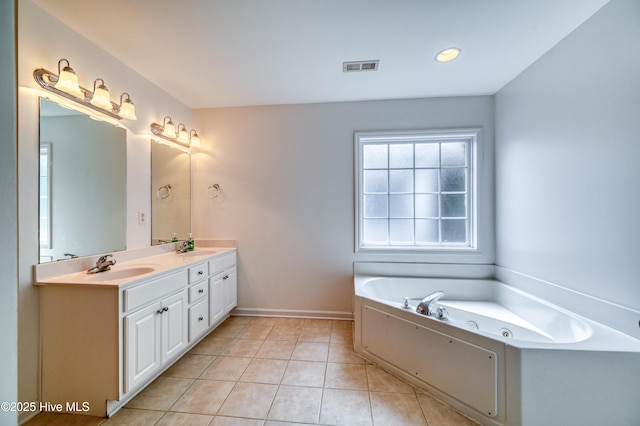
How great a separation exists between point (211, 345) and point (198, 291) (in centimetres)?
55

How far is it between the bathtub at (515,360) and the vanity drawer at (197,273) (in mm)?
1404

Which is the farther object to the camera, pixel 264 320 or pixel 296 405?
pixel 264 320

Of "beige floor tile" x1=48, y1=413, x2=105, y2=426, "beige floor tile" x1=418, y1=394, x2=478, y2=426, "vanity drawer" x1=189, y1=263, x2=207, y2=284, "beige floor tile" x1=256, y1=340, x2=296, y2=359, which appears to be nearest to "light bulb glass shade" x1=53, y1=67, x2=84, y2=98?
"vanity drawer" x1=189, y1=263, x2=207, y2=284

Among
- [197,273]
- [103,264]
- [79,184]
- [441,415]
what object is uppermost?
[79,184]

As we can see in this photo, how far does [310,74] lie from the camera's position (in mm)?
2225

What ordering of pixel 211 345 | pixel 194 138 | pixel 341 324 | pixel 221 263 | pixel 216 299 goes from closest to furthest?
1. pixel 211 345
2. pixel 216 299
3. pixel 221 263
4. pixel 341 324
5. pixel 194 138

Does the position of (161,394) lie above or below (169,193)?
below

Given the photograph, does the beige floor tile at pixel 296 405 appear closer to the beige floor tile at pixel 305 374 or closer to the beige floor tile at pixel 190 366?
the beige floor tile at pixel 305 374

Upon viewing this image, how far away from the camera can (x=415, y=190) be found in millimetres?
2834

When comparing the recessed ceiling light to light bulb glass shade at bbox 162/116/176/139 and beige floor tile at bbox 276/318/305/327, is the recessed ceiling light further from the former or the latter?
beige floor tile at bbox 276/318/305/327

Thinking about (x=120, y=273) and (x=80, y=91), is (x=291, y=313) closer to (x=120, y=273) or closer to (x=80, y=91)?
(x=120, y=273)

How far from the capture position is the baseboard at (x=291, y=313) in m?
2.79

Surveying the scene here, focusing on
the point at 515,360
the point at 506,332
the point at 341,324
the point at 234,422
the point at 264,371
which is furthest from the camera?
the point at 341,324

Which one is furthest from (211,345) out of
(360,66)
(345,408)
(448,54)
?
(448,54)
